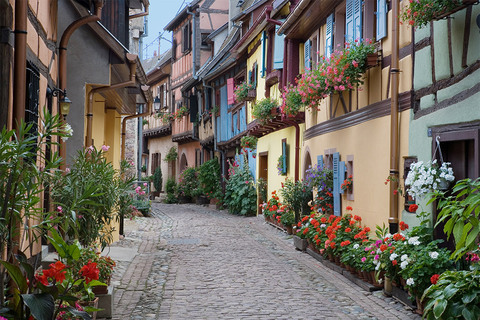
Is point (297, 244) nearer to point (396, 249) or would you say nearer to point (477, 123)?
point (396, 249)

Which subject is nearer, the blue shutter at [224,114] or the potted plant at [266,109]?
the potted plant at [266,109]

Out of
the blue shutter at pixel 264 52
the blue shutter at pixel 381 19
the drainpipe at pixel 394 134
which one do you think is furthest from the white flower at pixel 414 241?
the blue shutter at pixel 264 52

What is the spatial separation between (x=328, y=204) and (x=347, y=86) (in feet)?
9.14

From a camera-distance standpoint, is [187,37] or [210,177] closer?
[210,177]

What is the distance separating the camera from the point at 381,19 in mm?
8906

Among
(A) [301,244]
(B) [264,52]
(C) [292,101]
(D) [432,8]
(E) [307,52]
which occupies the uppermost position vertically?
(B) [264,52]

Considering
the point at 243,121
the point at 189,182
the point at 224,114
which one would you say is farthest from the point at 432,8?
the point at 189,182

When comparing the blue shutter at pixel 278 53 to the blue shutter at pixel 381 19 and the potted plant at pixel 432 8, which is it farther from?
the potted plant at pixel 432 8

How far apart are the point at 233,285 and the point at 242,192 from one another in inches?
484

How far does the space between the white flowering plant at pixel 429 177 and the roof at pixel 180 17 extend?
22.9 m

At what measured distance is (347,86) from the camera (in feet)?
31.9

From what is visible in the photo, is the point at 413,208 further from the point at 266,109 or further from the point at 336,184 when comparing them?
the point at 266,109

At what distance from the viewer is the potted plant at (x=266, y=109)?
16250 mm

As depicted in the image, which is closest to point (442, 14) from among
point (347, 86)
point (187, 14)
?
point (347, 86)
